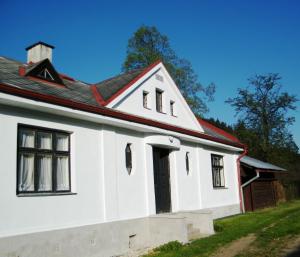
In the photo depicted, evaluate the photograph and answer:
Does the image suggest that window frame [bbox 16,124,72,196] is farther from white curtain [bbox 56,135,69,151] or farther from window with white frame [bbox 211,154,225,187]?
window with white frame [bbox 211,154,225,187]

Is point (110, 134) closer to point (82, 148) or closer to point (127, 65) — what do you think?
point (82, 148)

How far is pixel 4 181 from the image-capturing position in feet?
24.1

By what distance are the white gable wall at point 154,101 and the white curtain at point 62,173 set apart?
8.31 feet

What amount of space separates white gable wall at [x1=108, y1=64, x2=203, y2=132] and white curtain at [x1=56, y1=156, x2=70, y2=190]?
2.53 metres

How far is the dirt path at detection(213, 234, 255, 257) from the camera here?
832cm

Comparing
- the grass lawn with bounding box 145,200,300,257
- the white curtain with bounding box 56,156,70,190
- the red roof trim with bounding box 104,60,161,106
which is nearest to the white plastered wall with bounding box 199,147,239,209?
the grass lawn with bounding box 145,200,300,257

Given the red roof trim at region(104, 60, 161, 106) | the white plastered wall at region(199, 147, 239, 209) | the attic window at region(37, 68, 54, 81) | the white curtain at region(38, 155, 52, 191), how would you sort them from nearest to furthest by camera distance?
1. the white curtain at region(38, 155, 52, 191)
2. the attic window at region(37, 68, 54, 81)
3. the red roof trim at region(104, 60, 161, 106)
4. the white plastered wall at region(199, 147, 239, 209)

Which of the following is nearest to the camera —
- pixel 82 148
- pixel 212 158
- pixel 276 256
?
pixel 276 256

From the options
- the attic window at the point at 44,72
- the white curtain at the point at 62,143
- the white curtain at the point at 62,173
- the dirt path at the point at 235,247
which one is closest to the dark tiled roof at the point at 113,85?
the attic window at the point at 44,72

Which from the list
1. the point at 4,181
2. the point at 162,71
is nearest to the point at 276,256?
the point at 4,181

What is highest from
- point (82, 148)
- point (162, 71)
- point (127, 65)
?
point (127, 65)

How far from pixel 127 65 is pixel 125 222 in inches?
1056

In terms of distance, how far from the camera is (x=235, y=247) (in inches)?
354

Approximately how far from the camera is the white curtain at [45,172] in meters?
8.28
